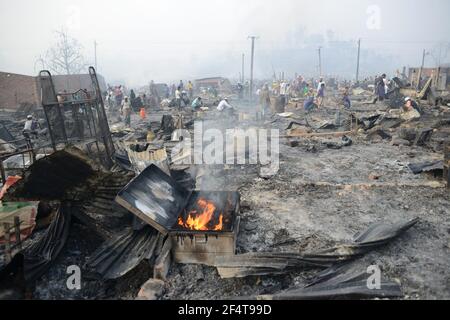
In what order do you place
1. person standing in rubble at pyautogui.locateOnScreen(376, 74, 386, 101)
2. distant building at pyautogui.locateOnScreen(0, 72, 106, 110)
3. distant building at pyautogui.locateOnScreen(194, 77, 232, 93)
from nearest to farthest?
person standing in rubble at pyautogui.locateOnScreen(376, 74, 386, 101), distant building at pyautogui.locateOnScreen(0, 72, 106, 110), distant building at pyautogui.locateOnScreen(194, 77, 232, 93)

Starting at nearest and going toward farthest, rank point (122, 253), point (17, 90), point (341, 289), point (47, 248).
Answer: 1. point (341, 289)
2. point (122, 253)
3. point (47, 248)
4. point (17, 90)

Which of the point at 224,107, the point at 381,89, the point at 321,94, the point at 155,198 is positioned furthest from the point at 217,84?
the point at 155,198

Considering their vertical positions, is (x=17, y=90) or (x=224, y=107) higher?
(x=17, y=90)

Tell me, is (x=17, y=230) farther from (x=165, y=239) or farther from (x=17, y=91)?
(x=17, y=91)

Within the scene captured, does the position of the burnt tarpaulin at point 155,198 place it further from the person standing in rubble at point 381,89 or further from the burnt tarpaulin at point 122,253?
the person standing in rubble at point 381,89

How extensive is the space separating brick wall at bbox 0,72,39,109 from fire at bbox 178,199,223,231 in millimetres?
27202

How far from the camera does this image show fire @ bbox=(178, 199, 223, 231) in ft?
17.9

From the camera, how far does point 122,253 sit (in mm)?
5152

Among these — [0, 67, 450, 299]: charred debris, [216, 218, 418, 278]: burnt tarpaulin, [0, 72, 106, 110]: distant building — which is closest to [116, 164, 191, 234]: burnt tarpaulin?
[0, 67, 450, 299]: charred debris

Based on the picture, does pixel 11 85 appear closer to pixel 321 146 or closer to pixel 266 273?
pixel 321 146

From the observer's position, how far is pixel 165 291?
463cm

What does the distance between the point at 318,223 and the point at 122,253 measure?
3582 millimetres

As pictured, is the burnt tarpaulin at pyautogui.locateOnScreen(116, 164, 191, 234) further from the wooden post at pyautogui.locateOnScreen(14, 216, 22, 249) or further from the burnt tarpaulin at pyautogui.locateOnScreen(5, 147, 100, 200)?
the wooden post at pyautogui.locateOnScreen(14, 216, 22, 249)

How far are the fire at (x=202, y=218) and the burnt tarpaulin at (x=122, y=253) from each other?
52 cm
